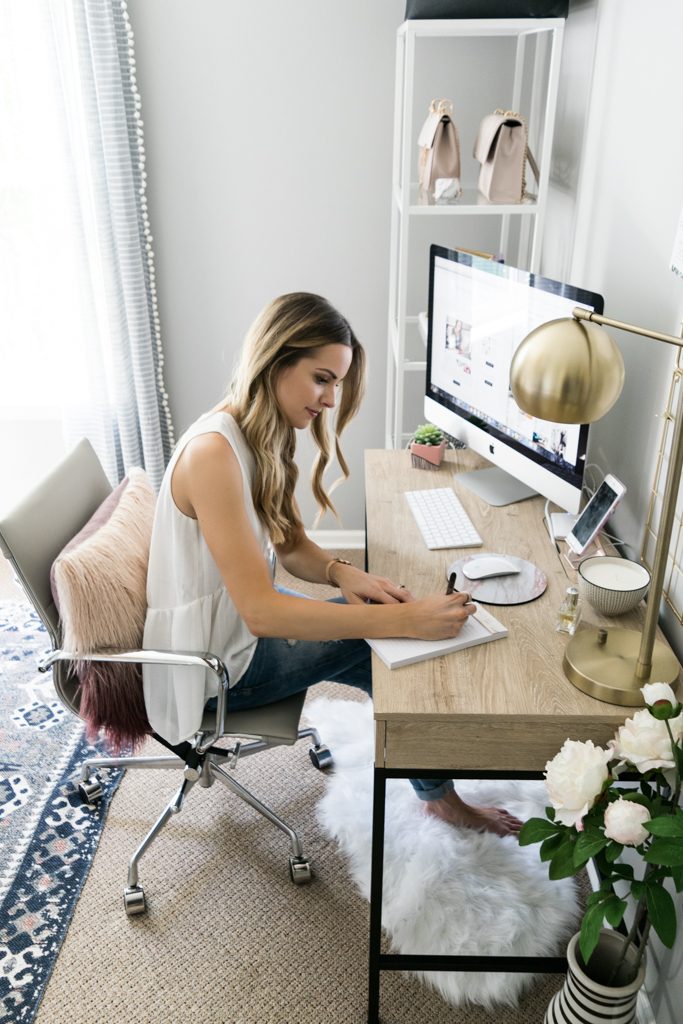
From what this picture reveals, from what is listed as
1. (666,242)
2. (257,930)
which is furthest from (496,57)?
(257,930)

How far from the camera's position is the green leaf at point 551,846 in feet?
3.77

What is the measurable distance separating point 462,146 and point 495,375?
1135mm

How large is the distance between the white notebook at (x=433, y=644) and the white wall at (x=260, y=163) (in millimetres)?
1641

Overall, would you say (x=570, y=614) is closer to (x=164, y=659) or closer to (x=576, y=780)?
(x=576, y=780)

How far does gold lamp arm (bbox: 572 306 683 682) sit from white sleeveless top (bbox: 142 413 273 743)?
0.76 m

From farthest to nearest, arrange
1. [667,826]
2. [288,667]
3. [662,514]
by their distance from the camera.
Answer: [288,667] < [662,514] < [667,826]

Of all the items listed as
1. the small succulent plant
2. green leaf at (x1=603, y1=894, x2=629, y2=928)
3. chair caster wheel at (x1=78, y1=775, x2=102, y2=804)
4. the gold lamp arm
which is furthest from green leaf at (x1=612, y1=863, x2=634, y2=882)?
→ chair caster wheel at (x1=78, y1=775, x2=102, y2=804)

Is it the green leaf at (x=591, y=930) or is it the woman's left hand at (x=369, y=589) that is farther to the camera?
the woman's left hand at (x=369, y=589)

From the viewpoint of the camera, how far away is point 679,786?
1.11m

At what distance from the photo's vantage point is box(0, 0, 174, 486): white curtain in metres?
2.47

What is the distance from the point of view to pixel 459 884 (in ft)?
5.84

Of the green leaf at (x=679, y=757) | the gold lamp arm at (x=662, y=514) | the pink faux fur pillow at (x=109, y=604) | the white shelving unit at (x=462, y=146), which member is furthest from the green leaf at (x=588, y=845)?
the white shelving unit at (x=462, y=146)

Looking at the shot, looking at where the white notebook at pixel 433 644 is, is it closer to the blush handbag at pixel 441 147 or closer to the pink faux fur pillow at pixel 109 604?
the pink faux fur pillow at pixel 109 604

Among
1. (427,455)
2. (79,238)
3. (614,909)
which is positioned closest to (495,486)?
(427,455)
